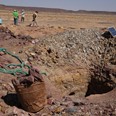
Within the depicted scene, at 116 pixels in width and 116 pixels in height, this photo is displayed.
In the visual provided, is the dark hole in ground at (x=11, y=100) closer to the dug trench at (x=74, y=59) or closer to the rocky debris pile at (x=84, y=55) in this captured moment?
the dug trench at (x=74, y=59)

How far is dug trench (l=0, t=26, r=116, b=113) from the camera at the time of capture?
36.1 ft

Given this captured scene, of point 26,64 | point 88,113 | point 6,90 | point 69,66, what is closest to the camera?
point 88,113

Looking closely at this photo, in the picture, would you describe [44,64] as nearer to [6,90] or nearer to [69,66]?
[69,66]

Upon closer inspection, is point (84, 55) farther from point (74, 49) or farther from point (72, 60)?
point (72, 60)

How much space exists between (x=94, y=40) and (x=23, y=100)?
5.55m

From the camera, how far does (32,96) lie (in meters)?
7.57

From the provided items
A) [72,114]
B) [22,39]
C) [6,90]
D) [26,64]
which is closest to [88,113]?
[72,114]

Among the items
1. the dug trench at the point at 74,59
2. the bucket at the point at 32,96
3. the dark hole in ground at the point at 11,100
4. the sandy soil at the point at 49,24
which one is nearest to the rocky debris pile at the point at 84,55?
the dug trench at the point at 74,59

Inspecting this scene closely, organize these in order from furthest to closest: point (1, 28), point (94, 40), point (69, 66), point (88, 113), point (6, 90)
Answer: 1. point (1, 28)
2. point (94, 40)
3. point (69, 66)
4. point (6, 90)
5. point (88, 113)

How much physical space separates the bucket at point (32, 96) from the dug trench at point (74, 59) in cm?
253

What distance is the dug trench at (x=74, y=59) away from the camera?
1099 cm

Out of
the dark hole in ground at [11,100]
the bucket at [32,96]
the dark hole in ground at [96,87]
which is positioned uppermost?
the bucket at [32,96]

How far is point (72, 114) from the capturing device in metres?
7.54

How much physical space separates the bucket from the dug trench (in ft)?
8.29
